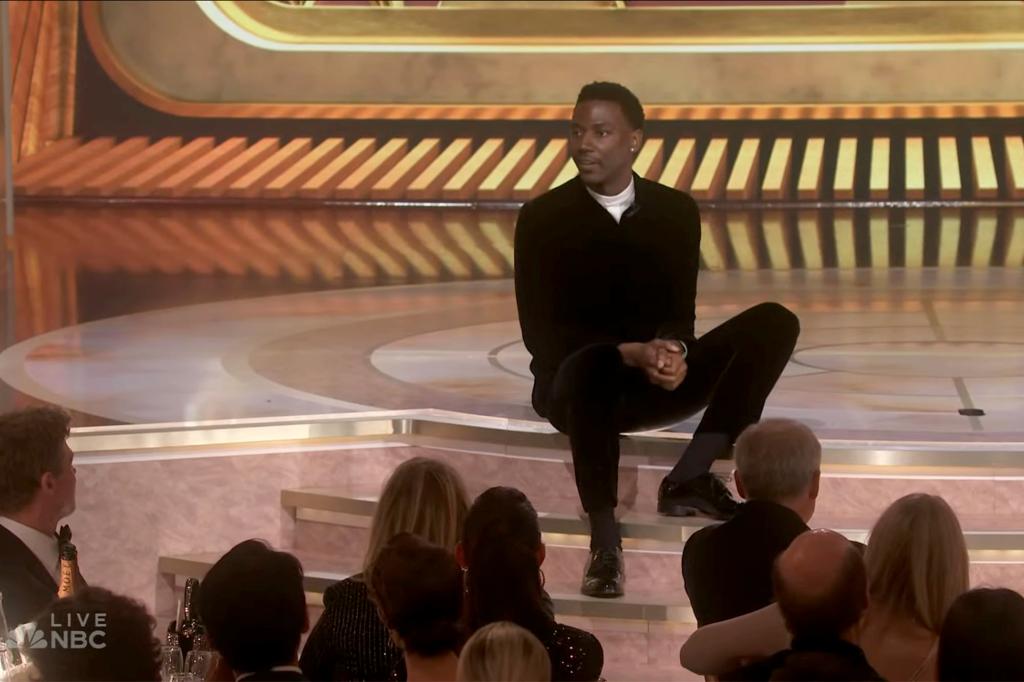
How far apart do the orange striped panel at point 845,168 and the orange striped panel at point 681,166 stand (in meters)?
0.80

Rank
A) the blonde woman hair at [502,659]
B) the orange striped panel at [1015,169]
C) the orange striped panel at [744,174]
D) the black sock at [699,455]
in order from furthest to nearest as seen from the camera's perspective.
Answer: the orange striped panel at [744,174], the orange striped panel at [1015,169], the black sock at [699,455], the blonde woman hair at [502,659]

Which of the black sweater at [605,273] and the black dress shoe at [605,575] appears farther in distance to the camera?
the black sweater at [605,273]

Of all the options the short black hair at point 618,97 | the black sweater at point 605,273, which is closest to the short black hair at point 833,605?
the black sweater at point 605,273

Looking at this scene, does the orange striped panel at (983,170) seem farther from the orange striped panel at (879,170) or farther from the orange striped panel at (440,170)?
the orange striped panel at (440,170)

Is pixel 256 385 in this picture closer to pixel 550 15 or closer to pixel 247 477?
pixel 247 477

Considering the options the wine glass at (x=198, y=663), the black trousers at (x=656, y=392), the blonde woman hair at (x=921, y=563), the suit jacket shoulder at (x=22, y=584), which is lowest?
the wine glass at (x=198, y=663)

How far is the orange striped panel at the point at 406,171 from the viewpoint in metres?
10.0

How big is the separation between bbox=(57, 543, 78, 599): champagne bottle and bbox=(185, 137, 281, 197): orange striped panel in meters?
7.34

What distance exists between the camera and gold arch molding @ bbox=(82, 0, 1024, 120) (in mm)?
10023

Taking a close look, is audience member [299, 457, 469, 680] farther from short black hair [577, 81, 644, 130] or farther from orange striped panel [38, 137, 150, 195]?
orange striped panel [38, 137, 150, 195]

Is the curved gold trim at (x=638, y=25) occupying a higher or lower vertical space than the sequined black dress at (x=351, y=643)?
higher

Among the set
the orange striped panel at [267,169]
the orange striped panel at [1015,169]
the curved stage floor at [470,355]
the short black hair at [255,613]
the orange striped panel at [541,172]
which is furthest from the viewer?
the orange striped panel at [267,169]

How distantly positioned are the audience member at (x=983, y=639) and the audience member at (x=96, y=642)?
3.20ft

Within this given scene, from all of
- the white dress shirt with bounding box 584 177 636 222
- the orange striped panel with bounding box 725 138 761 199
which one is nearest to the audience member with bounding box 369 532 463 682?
the white dress shirt with bounding box 584 177 636 222
